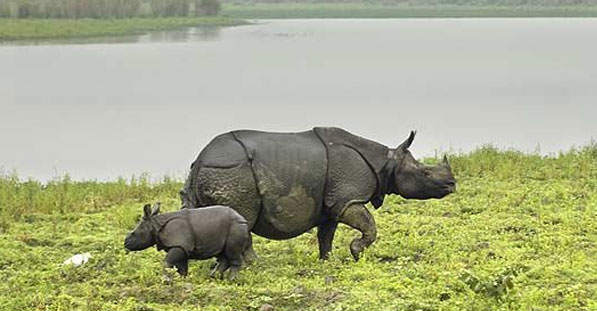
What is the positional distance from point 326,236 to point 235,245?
142 centimetres

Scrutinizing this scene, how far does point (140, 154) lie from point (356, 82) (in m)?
17.2

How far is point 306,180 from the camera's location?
8.39 m

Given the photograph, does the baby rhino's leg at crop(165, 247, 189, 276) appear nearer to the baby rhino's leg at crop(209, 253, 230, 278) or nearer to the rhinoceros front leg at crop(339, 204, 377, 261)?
the baby rhino's leg at crop(209, 253, 230, 278)

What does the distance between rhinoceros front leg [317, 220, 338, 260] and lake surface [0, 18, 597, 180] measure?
356 inches

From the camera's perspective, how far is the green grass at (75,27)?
181ft

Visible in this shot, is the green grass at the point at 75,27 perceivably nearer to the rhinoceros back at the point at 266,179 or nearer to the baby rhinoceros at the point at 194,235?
the rhinoceros back at the point at 266,179

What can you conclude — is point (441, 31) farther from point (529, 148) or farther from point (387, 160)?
point (387, 160)

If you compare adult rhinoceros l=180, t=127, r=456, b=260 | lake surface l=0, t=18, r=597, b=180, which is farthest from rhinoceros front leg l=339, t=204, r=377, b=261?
lake surface l=0, t=18, r=597, b=180

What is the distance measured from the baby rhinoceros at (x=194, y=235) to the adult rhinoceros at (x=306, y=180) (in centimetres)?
59

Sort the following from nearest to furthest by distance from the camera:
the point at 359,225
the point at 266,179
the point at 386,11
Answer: the point at 266,179 < the point at 359,225 < the point at 386,11

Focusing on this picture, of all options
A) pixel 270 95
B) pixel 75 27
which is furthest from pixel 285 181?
pixel 75 27

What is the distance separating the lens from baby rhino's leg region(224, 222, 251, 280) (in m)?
7.47

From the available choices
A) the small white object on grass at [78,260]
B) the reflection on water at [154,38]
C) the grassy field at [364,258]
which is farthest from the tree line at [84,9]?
the small white object on grass at [78,260]

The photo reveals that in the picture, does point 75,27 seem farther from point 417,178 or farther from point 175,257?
point 175,257
